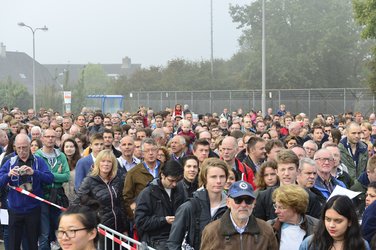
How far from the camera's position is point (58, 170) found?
10781mm

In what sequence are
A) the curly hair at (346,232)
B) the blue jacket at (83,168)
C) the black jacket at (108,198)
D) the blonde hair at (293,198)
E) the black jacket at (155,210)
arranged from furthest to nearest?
the blue jacket at (83,168), the black jacket at (108,198), the black jacket at (155,210), the blonde hair at (293,198), the curly hair at (346,232)

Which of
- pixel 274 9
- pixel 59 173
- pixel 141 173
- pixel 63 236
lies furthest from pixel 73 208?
pixel 274 9

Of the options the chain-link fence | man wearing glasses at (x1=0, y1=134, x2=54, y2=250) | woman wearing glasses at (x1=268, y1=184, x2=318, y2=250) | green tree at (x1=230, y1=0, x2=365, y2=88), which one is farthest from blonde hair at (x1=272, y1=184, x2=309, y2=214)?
green tree at (x1=230, y1=0, x2=365, y2=88)

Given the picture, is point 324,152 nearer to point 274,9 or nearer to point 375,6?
point 375,6

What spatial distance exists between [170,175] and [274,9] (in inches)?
2402

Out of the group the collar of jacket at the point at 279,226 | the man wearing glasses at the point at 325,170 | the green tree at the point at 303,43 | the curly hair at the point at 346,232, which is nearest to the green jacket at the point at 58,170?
the man wearing glasses at the point at 325,170

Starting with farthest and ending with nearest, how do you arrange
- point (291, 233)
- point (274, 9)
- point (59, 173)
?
1. point (274, 9)
2. point (59, 173)
3. point (291, 233)

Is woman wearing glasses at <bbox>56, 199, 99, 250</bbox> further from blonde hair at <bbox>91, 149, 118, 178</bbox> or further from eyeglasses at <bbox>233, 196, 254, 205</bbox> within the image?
blonde hair at <bbox>91, 149, 118, 178</bbox>

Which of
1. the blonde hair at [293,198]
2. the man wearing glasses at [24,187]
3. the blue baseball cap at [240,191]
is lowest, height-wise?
the man wearing glasses at [24,187]

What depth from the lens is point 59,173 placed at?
35.1 ft

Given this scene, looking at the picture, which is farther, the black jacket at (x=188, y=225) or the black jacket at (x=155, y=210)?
the black jacket at (x=155, y=210)

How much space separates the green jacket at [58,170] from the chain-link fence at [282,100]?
28810 mm

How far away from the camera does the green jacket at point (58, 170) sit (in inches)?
413

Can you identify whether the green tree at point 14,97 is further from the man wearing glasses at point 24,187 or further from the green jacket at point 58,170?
the man wearing glasses at point 24,187
